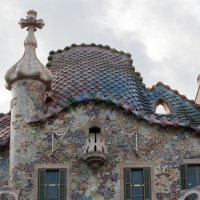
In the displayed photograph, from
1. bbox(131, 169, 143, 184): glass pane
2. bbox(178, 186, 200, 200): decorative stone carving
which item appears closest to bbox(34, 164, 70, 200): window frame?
bbox(131, 169, 143, 184): glass pane

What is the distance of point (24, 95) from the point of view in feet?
68.8

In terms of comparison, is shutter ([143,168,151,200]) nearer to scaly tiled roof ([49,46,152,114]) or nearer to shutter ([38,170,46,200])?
scaly tiled roof ([49,46,152,114])

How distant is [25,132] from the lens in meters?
20.6

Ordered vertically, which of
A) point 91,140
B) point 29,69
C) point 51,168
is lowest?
point 51,168

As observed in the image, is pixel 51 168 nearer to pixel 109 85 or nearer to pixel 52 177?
pixel 52 177

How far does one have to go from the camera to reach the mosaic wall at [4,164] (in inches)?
817

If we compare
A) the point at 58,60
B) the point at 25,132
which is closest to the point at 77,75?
the point at 58,60

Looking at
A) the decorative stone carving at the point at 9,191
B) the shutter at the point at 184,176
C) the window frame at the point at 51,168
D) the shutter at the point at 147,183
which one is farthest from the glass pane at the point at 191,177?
the decorative stone carving at the point at 9,191

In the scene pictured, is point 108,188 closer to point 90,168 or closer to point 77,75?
point 90,168

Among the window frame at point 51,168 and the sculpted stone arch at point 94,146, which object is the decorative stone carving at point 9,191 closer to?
the window frame at point 51,168

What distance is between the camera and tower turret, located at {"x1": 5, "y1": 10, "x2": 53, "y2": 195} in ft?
66.8

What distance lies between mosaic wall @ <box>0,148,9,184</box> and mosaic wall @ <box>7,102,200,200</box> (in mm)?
665

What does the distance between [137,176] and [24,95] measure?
11.0ft

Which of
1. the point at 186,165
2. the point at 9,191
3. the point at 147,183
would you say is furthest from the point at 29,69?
the point at 186,165
